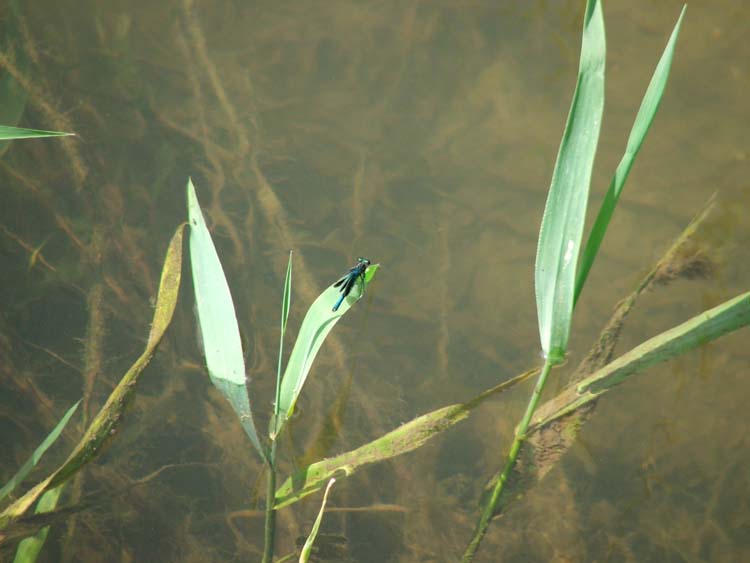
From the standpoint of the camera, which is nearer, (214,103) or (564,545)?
(564,545)

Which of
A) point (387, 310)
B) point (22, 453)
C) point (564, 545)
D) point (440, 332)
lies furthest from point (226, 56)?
point (564, 545)

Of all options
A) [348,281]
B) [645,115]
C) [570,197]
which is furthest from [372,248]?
[645,115]

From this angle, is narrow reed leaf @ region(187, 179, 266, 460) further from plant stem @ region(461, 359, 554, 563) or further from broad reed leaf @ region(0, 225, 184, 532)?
plant stem @ region(461, 359, 554, 563)

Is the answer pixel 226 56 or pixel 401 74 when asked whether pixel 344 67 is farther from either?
pixel 226 56

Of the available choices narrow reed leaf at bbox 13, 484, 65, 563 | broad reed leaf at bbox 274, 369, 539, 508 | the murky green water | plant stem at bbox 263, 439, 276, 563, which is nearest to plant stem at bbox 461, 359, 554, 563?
broad reed leaf at bbox 274, 369, 539, 508

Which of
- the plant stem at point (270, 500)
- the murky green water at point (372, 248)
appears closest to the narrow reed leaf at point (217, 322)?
the plant stem at point (270, 500)

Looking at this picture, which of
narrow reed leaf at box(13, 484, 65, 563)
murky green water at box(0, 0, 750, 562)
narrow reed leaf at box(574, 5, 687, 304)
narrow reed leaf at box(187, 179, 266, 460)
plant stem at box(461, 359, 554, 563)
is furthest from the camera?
murky green water at box(0, 0, 750, 562)
